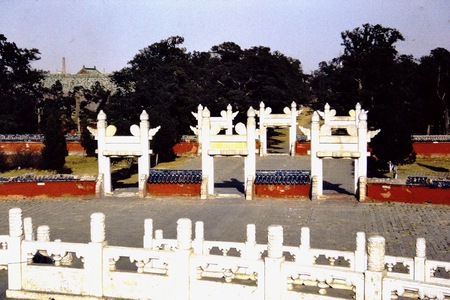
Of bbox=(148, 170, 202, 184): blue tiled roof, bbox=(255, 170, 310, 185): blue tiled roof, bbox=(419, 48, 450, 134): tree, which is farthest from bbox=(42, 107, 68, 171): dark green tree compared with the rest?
bbox=(419, 48, 450, 134): tree

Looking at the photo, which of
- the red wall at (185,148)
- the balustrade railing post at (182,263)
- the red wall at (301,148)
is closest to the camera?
the balustrade railing post at (182,263)

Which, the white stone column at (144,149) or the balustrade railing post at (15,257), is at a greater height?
the white stone column at (144,149)

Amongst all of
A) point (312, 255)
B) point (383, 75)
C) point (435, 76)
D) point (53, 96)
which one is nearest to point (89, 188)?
point (312, 255)

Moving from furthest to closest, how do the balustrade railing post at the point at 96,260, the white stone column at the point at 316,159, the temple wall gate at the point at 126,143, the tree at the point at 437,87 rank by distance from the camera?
the tree at the point at 437,87
the temple wall gate at the point at 126,143
the white stone column at the point at 316,159
the balustrade railing post at the point at 96,260

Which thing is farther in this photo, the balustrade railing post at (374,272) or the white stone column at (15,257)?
the white stone column at (15,257)

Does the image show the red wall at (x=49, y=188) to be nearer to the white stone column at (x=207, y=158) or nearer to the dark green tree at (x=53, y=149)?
the white stone column at (x=207, y=158)

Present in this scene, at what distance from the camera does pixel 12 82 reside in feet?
162

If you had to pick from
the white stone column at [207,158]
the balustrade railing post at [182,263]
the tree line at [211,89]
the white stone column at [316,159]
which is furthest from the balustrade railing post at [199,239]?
the tree line at [211,89]

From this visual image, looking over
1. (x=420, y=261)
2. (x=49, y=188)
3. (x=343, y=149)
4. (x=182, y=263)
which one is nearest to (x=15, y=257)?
(x=182, y=263)

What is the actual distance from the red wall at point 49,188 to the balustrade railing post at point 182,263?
17.7 m

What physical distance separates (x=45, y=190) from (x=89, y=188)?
2037 millimetres

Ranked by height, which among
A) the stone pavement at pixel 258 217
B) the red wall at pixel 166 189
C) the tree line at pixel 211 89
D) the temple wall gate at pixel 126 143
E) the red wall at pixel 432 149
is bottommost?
the stone pavement at pixel 258 217

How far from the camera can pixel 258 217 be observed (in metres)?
21.8

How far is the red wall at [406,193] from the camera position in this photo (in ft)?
76.7
